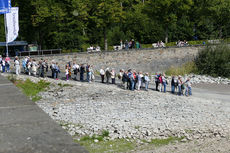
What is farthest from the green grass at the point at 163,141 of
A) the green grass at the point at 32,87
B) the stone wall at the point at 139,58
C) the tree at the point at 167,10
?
the tree at the point at 167,10

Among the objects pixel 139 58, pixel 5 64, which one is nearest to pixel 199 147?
pixel 5 64

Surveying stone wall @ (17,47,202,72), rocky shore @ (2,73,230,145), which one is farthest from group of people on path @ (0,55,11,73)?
stone wall @ (17,47,202,72)

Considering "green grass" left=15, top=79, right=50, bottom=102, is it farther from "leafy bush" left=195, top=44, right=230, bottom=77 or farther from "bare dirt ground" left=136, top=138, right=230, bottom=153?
"leafy bush" left=195, top=44, right=230, bottom=77

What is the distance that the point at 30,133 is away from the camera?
240 inches

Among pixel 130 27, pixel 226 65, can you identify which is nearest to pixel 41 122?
pixel 226 65

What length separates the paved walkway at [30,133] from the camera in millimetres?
5410

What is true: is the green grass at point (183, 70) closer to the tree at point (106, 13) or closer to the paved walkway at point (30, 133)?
the tree at point (106, 13)

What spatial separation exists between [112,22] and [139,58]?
325 inches

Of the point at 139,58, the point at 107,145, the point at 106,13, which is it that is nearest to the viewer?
the point at 107,145

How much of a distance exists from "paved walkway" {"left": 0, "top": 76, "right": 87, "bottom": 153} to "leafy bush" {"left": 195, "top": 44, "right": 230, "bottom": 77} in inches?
1347

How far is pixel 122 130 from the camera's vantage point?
1608cm

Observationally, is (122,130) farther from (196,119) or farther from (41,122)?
(41,122)

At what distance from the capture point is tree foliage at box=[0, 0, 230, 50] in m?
44.4

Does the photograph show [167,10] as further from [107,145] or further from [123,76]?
[107,145]
